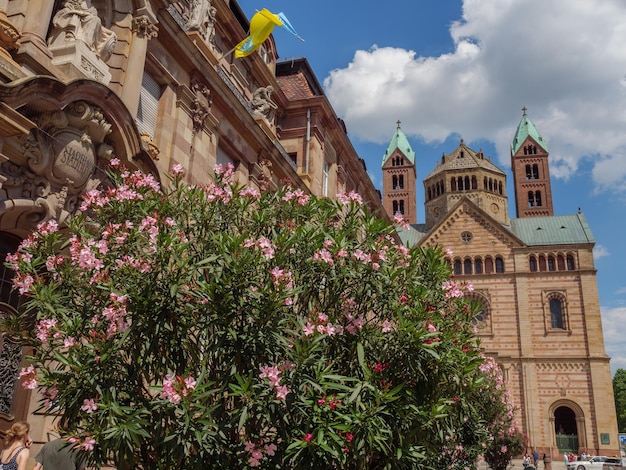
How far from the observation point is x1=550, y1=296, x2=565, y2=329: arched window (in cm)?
5309

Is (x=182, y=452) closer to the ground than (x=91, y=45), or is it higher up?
closer to the ground

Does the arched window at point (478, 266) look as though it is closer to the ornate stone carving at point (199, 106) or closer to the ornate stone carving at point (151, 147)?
the ornate stone carving at point (199, 106)

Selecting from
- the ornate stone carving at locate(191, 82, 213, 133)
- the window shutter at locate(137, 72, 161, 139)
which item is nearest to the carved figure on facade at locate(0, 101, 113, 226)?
the window shutter at locate(137, 72, 161, 139)

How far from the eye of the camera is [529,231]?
6050 centimetres

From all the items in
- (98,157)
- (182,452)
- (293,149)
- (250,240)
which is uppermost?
(293,149)

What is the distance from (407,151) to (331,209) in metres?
83.8

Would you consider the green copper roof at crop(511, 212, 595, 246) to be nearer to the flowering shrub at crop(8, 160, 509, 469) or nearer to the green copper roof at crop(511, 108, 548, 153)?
the green copper roof at crop(511, 108, 548, 153)

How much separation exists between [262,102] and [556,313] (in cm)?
4290

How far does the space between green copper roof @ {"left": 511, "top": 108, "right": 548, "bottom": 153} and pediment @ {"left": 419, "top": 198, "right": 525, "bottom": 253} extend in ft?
91.3

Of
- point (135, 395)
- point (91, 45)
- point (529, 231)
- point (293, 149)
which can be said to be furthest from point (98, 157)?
point (529, 231)

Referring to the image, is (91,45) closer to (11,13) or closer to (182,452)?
(11,13)

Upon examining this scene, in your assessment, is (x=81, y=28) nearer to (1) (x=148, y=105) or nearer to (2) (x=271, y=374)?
(1) (x=148, y=105)

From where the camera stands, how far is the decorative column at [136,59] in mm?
11961

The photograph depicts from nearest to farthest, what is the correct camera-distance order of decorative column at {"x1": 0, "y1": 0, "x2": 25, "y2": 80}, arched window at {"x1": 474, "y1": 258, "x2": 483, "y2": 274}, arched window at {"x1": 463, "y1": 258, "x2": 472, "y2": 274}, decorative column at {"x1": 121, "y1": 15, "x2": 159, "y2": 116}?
1. decorative column at {"x1": 0, "y1": 0, "x2": 25, "y2": 80}
2. decorative column at {"x1": 121, "y1": 15, "x2": 159, "y2": 116}
3. arched window at {"x1": 474, "y1": 258, "x2": 483, "y2": 274}
4. arched window at {"x1": 463, "y1": 258, "x2": 472, "y2": 274}
